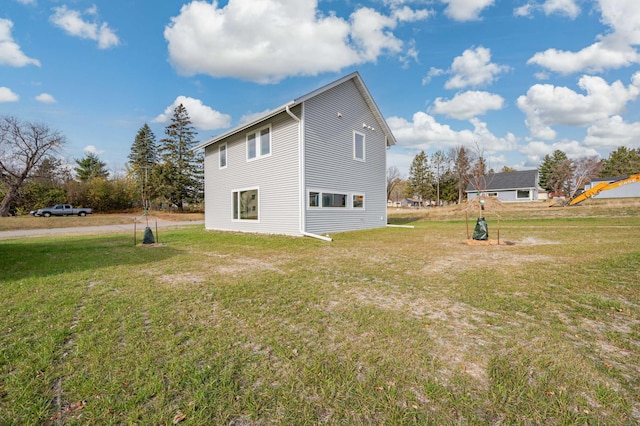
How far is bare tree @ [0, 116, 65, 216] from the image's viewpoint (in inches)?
1124

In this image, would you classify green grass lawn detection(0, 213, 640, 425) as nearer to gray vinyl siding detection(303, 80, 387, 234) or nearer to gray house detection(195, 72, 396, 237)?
gray house detection(195, 72, 396, 237)

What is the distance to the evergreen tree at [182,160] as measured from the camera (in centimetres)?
3628

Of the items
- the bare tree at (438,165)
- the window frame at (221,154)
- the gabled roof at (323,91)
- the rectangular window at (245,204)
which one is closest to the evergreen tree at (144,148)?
the window frame at (221,154)

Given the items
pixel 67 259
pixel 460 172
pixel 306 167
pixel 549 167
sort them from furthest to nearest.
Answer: pixel 549 167
pixel 460 172
pixel 306 167
pixel 67 259

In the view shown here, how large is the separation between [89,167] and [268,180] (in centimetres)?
4843

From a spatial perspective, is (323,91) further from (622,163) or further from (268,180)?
(622,163)

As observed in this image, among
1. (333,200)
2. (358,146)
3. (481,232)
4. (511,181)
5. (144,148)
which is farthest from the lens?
(144,148)

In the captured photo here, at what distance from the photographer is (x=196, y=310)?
370 cm

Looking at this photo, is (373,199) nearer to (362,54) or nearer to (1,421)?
(362,54)

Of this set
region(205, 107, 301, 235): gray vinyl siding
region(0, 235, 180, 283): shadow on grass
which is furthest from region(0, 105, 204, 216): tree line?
region(0, 235, 180, 283): shadow on grass

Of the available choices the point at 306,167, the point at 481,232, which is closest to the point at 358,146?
the point at 306,167

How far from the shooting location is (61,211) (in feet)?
102

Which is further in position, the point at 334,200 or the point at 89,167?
the point at 89,167

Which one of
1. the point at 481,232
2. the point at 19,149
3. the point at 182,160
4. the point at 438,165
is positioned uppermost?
the point at 438,165
